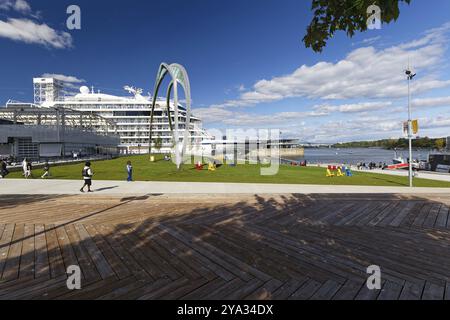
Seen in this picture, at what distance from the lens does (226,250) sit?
5176 millimetres

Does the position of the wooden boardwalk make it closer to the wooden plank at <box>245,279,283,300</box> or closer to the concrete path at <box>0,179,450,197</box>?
the wooden plank at <box>245,279,283,300</box>

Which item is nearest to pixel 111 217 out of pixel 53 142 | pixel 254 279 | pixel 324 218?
A: pixel 254 279

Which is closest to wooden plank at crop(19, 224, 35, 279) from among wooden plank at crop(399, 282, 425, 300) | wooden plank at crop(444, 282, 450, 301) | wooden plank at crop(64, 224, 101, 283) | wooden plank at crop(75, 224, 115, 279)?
wooden plank at crop(64, 224, 101, 283)

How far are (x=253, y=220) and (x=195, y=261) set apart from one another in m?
2.94

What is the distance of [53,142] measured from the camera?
5044cm

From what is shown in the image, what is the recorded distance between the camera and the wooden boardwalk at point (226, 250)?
Result: 12.4 ft

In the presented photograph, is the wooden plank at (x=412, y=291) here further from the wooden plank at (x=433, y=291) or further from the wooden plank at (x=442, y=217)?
the wooden plank at (x=442, y=217)

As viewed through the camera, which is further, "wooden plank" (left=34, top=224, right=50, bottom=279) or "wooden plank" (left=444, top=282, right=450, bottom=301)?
"wooden plank" (left=34, top=224, right=50, bottom=279)

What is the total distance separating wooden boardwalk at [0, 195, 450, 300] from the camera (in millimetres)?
3773

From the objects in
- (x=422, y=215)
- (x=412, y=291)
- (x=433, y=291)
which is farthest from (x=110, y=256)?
(x=422, y=215)

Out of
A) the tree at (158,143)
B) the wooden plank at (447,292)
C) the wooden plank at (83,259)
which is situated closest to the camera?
the wooden plank at (447,292)

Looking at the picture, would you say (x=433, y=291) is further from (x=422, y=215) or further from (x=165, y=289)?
(x=422, y=215)

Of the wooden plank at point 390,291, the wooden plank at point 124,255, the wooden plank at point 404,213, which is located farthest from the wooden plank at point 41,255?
the wooden plank at point 404,213

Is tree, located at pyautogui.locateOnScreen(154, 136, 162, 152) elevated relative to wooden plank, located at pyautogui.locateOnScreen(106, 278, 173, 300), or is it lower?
elevated
